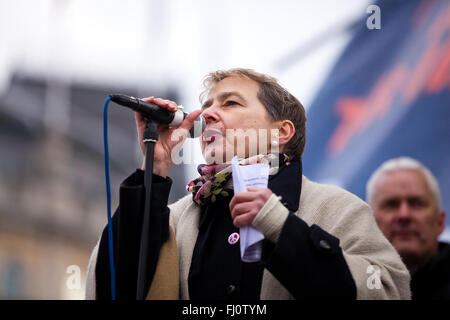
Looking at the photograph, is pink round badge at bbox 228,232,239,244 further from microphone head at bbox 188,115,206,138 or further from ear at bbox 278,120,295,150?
ear at bbox 278,120,295,150

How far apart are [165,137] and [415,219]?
6.03ft

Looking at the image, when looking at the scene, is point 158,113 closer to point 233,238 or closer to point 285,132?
point 233,238

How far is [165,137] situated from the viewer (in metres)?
2.38

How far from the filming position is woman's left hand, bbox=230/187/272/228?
1969 millimetres

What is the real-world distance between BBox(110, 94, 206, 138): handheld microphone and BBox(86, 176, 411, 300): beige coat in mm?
444

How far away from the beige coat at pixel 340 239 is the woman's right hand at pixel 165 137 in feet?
1.09

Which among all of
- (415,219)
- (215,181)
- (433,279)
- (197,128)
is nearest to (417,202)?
(415,219)

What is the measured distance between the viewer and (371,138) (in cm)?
410

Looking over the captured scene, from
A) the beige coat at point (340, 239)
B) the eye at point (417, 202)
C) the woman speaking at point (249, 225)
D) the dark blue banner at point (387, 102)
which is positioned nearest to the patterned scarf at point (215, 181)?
the woman speaking at point (249, 225)

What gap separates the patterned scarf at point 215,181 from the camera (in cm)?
243

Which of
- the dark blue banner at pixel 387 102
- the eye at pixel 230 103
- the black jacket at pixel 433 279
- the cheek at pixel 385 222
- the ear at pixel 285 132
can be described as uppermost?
the dark blue banner at pixel 387 102

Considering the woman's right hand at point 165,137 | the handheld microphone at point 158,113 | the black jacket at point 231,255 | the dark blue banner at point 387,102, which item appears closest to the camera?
the black jacket at point 231,255

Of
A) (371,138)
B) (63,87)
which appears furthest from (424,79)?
(63,87)

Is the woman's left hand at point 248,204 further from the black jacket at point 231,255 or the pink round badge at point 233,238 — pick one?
the pink round badge at point 233,238
